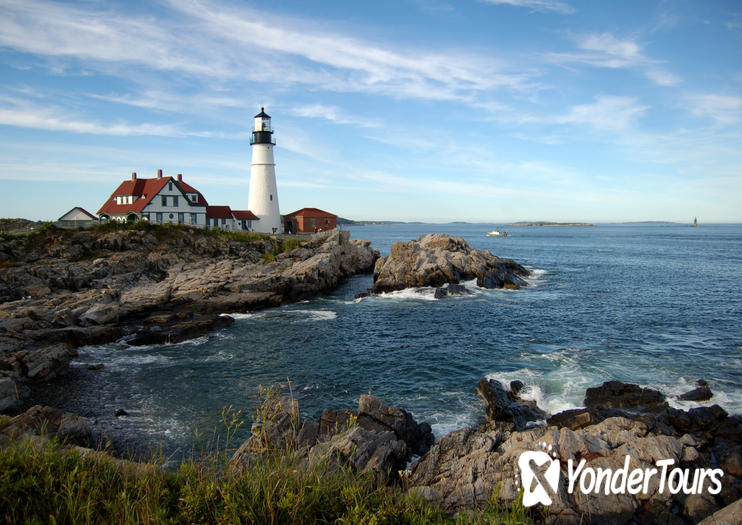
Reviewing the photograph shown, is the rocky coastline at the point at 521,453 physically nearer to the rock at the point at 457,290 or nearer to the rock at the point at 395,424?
the rock at the point at 395,424

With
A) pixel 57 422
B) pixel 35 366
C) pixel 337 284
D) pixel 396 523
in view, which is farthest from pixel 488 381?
pixel 337 284

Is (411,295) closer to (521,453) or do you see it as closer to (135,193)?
(521,453)

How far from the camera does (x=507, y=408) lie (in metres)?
15.3

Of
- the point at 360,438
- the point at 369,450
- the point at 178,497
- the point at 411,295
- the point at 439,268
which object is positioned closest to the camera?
the point at 178,497

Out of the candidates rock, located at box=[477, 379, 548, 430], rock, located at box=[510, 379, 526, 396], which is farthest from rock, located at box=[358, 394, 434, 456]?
rock, located at box=[510, 379, 526, 396]

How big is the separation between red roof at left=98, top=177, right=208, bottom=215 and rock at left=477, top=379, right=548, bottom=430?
1931 inches

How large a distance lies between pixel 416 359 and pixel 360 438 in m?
11.0

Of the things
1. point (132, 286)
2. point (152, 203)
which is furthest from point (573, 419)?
point (152, 203)

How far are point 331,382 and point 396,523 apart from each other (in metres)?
13.5

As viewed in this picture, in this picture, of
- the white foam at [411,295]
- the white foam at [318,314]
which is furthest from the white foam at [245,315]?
the white foam at [411,295]

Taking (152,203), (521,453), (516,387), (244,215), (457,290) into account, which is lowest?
(516,387)

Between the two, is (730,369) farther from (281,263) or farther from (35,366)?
(281,263)

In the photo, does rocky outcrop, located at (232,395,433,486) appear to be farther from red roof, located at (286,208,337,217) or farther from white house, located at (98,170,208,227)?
red roof, located at (286,208,337,217)

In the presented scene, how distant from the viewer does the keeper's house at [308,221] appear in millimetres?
70750
